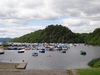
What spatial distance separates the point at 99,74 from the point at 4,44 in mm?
174293

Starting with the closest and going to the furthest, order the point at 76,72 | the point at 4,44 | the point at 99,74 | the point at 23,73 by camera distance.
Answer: the point at 99,74 < the point at 76,72 < the point at 23,73 < the point at 4,44

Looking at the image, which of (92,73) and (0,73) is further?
(0,73)

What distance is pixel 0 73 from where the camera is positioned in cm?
3000

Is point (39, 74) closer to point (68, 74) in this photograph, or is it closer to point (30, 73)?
point (30, 73)

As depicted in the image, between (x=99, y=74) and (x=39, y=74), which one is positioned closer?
(x=99, y=74)

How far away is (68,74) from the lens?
94.2 ft

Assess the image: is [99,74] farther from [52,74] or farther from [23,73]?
[23,73]

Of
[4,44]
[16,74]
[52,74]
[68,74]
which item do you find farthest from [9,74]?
[4,44]

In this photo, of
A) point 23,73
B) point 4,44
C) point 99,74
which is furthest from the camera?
point 4,44

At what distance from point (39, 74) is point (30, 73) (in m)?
1.74

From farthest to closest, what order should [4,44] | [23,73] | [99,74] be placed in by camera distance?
[4,44]
[23,73]
[99,74]

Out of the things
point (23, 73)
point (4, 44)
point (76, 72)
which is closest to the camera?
point (76, 72)

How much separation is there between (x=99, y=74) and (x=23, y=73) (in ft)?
41.4

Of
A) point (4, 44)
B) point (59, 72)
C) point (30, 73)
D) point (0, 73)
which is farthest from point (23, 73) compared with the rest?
point (4, 44)
